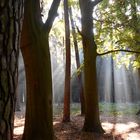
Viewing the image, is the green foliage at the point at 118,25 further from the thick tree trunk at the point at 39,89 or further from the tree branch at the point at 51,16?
the thick tree trunk at the point at 39,89

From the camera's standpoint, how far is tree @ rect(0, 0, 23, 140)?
1.82 meters

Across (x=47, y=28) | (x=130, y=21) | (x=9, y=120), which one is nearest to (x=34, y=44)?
(x=47, y=28)

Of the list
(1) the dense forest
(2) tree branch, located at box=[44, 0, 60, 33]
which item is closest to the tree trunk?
(1) the dense forest

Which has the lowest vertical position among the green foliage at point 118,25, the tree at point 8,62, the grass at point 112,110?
the grass at point 112,110

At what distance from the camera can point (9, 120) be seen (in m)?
1.87

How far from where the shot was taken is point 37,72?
788 cm

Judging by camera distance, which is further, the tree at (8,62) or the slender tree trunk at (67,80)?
the slender tree trunk at (67,80)

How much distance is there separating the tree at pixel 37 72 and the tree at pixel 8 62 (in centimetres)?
595

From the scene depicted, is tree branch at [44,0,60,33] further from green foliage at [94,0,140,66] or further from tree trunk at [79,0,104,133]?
green foliage at [94,0,140,66]

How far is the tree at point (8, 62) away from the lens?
5.97 ft

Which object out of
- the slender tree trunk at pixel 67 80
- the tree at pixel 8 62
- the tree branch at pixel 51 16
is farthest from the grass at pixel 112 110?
the tree at pixel 8 62

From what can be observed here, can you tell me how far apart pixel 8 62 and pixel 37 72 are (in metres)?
6.04

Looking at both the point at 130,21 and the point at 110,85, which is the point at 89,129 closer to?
the point at 130,21

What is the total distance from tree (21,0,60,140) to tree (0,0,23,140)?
19.5 ft
